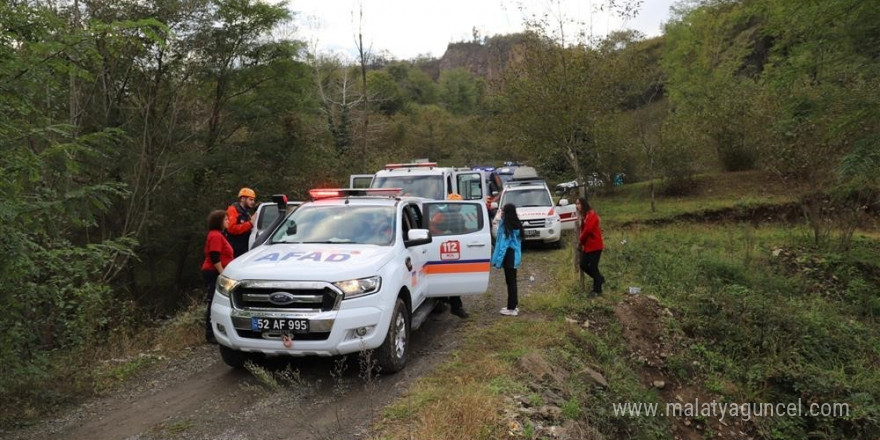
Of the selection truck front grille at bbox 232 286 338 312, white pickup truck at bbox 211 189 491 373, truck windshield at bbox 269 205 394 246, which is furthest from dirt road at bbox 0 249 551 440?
truck windshield at bbox 269 205 394 246

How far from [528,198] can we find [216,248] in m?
10.8

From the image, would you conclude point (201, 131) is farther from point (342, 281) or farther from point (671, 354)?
point (671, 354)

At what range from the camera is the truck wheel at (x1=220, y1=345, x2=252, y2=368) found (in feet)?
19.9

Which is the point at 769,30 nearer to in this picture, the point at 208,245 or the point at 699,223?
the point at 699,223

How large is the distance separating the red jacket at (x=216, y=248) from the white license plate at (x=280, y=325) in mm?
2014

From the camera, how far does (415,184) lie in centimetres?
1235

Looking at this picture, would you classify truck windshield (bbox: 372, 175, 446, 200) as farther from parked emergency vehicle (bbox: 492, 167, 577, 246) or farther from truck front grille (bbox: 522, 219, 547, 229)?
truck front grille (bbox: 522, 219, 547, 229)

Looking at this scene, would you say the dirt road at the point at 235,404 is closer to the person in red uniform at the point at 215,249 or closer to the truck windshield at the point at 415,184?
the person in red uniform at the point at 215,249

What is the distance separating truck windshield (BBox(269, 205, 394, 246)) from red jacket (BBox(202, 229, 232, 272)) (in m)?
0.78

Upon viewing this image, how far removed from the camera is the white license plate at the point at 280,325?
17.0ft

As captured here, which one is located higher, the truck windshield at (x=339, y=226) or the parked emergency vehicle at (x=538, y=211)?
the truck windshield at (x=339, y=226)

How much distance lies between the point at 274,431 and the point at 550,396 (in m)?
2.62

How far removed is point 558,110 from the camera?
482 inches

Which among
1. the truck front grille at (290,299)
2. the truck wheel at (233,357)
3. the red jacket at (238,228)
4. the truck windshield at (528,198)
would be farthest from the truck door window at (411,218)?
the truck windshield at (528,198)
